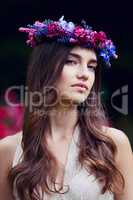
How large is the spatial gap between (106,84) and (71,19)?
1.72ft

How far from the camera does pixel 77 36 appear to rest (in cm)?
470

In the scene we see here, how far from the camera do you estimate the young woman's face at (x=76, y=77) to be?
463 centimetres

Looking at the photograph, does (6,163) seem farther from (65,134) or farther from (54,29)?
(54,29)

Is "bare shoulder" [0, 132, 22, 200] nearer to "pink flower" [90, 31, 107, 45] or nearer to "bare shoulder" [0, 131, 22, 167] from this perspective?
"bare shoulder" [0, 131, 22, 167]

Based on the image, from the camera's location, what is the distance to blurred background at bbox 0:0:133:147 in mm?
6520

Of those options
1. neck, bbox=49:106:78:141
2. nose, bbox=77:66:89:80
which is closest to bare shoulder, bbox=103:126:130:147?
neck, bbox=49:106:78:141

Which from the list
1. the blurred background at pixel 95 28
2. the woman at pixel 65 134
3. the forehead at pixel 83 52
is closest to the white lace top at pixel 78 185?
the woman at pixel 65 134

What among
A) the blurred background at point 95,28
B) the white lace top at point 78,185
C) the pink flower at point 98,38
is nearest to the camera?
the white lace top at point 78,185

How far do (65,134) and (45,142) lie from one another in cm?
12

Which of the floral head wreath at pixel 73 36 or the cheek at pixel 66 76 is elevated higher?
the floral head wreath at pixel 73 36

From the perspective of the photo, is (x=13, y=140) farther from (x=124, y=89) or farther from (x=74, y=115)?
(x=124, y=89)

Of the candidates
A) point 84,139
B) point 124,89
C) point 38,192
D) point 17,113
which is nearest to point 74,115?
point 84,139

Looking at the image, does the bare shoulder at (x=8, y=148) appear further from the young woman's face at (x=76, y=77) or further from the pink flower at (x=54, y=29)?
the pink flower at (x=54, y=29)

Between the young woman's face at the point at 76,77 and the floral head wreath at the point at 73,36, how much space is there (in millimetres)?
52
